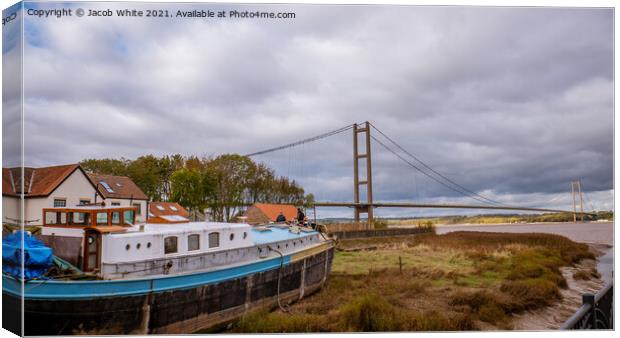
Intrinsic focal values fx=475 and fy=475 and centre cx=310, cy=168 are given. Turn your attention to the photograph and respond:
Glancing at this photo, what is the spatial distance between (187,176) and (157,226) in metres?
6.85

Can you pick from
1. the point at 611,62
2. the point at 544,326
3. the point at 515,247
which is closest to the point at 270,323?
the point at 544,326

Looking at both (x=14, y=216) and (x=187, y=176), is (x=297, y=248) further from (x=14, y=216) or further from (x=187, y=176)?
(x=14, y=216)

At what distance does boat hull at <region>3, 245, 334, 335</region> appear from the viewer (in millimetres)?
9172

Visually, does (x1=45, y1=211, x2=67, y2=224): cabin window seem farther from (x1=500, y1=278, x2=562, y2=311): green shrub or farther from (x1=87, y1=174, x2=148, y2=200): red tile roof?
(x1=500, y1=278, x2=562, y2=311): green shrub

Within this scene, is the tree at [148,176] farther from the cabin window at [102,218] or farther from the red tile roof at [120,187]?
the cabin window at [102,218]

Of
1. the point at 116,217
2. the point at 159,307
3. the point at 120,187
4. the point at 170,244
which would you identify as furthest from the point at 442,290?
the point at 120,187

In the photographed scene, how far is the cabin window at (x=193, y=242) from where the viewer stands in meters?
11.3

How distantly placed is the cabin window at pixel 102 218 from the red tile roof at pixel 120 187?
5.09m

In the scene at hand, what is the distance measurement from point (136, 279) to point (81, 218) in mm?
1736

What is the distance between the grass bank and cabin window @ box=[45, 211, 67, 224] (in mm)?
4991

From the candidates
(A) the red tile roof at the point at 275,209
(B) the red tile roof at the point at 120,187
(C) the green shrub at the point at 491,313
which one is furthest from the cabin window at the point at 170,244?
(A) the red tile roof at the point at 275,209

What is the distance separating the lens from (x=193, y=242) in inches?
450

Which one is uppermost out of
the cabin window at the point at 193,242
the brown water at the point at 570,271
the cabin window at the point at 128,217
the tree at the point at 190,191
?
the tree at the point at 190,191

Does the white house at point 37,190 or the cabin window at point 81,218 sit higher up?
the white house at point 37,190
